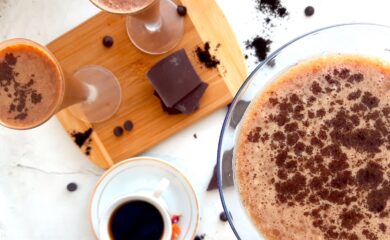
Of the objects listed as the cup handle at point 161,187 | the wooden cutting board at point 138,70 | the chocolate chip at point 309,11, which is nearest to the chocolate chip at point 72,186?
the wooden cutting board at point 138,70

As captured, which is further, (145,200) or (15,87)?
(145,200)

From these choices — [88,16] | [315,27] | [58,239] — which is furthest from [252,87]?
[58,239]

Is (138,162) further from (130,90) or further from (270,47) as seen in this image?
(270,47)

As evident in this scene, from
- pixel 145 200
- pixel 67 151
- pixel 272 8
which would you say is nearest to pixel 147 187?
pixel 145 200

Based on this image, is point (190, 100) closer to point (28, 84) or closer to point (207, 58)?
point (207, 58)

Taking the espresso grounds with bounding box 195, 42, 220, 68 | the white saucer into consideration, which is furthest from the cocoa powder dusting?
the espresso grounds with bounding box 195, 42, 220, 68
